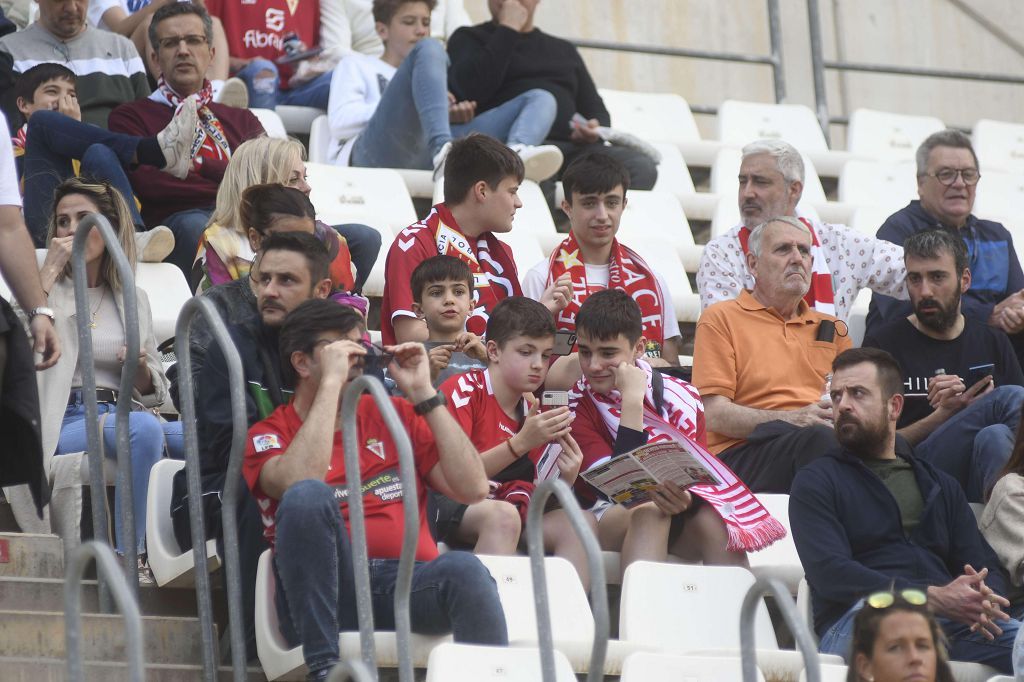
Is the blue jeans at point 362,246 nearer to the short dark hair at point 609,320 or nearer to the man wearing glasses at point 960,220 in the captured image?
the short dark hair at point 609,320

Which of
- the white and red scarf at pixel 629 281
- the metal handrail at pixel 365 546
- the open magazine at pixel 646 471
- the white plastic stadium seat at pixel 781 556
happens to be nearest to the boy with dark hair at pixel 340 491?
the metal handrail at pixel 365 546

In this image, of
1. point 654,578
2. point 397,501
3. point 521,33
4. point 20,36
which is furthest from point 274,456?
point 521,33

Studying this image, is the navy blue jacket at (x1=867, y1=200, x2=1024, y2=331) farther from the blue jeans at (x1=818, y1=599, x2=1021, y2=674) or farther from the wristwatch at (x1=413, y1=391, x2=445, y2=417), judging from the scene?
the wristwatch at (x1=413, y1=391, x2=445, y2=417)

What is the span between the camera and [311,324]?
4051 mm

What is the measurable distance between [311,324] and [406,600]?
836mm

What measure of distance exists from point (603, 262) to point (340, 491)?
195 cm

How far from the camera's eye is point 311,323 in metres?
4.05

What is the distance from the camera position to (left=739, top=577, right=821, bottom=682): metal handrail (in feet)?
9.84

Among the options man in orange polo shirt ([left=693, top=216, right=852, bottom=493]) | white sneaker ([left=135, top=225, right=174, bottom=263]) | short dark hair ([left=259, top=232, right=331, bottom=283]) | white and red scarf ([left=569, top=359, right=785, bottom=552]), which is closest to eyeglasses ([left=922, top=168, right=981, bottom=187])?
man in orange polo shirt ([left=693, top=216, right=852, bottom=493])

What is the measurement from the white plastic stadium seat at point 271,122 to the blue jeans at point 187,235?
0.96 meters

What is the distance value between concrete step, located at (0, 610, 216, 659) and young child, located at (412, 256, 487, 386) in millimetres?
1146

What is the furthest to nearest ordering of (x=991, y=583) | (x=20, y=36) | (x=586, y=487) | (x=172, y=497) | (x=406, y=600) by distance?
(x=20, y=36) < (x=586, y=487) < (x=991, y=583) < (x=172, y=497) < (x=406, y=600)

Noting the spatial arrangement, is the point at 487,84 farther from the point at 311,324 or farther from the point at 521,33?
the point at 311,324

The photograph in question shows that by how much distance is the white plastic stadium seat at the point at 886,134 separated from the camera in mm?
8914
